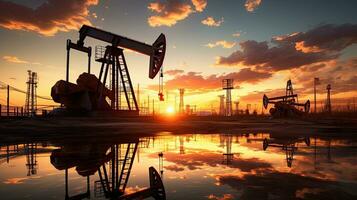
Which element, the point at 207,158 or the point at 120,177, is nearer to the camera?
the point at 120,177

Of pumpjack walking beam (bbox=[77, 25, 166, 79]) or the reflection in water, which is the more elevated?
pumpjack walking beam (bbox=[77, 25, 166, 79])

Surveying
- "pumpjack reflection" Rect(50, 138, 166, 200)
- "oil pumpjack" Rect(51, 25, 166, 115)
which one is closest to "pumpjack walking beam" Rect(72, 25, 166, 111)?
"oil pumpjack" Rect(51, 25, 166, 115)

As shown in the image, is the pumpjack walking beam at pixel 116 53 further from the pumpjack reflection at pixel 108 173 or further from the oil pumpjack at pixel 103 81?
the pumpjack reflection at pixel 108 173

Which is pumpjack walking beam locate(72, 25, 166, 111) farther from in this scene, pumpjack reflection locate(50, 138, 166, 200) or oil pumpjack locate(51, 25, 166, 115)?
pumpjack reflection locate(50, 138, 166, 200)

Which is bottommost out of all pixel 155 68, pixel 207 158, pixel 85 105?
pixel 207 158

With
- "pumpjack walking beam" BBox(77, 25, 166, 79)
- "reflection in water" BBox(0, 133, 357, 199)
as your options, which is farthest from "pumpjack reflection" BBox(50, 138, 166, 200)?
"pumpjack walking beam" BBox(77, 25, 166, 79)

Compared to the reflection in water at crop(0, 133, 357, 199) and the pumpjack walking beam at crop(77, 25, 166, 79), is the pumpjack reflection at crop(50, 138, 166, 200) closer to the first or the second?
the reflection in water at crop(0, 133, 357, 199)

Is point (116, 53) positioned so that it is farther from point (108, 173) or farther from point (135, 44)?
point (108, 173)

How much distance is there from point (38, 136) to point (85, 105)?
13.4 meters

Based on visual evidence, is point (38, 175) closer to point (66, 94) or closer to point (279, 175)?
point (279, 175)

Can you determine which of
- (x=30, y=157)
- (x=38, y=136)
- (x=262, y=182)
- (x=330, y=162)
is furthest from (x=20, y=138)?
(x=330, y=162)

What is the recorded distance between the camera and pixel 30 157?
7.78m

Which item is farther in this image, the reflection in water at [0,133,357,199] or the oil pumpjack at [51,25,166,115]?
the oil pumpjack at [51,25,166,115]

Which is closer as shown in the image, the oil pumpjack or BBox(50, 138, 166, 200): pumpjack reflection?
BBox(50, 138, 166, 200): pumpjack reflection
